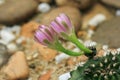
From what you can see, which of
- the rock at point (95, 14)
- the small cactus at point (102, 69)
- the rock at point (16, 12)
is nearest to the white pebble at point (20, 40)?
the rock at point (16, 12)

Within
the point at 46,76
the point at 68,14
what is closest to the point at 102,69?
the point at 46,76

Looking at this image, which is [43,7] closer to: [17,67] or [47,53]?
[47,53]

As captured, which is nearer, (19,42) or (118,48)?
(118,48)

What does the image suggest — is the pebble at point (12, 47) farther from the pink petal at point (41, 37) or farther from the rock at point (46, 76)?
the pink petal at point (41, 37)

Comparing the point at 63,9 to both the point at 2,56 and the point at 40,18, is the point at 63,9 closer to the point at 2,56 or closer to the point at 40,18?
the point at 40,18

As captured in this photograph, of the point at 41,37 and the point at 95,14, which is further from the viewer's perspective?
the point at 95,14

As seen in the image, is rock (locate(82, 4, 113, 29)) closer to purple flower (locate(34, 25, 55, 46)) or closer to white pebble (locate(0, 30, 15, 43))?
white pebble (locate(0, 30, 15, 43))

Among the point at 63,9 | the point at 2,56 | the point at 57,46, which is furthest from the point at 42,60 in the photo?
the point at 57,46
